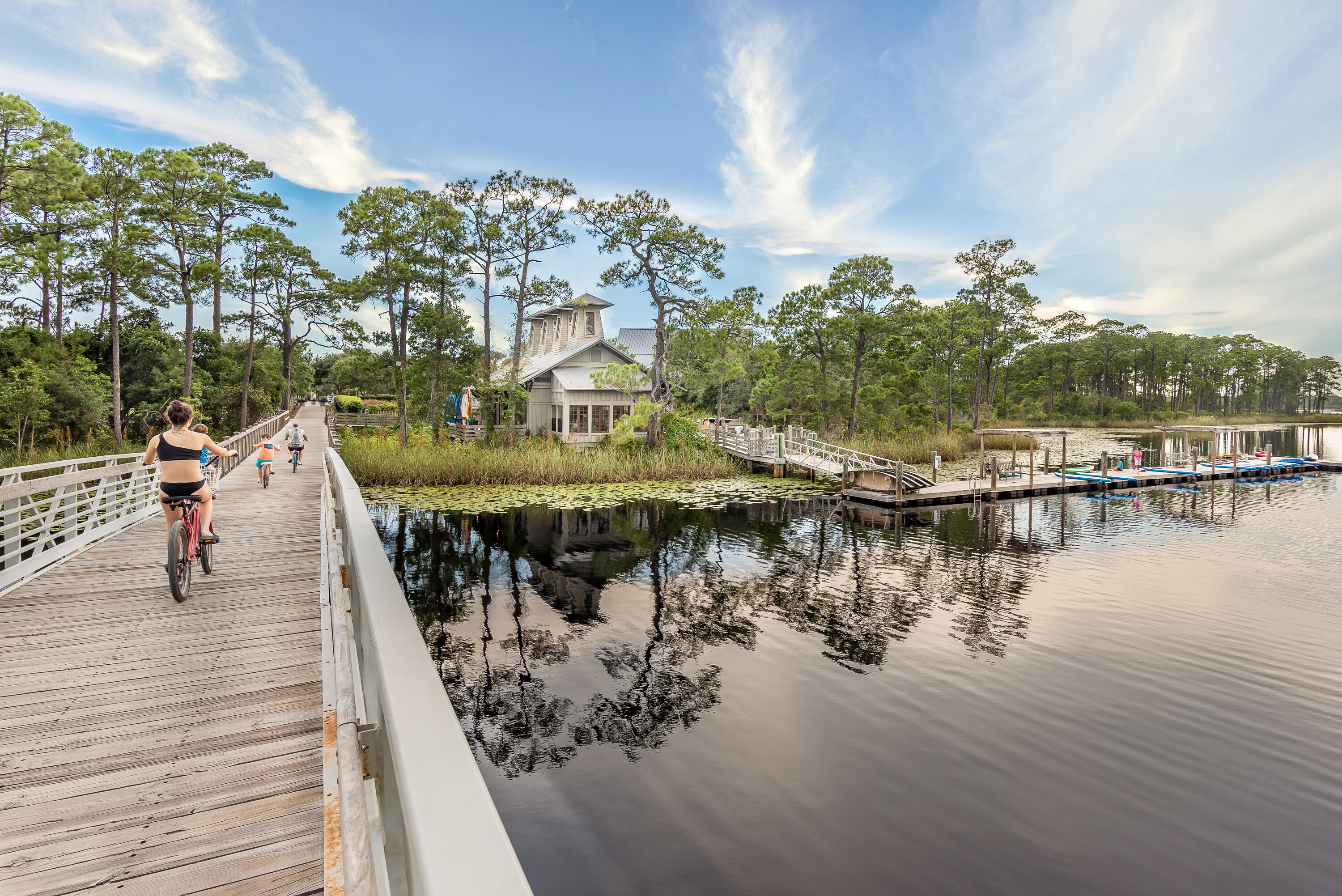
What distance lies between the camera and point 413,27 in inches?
741

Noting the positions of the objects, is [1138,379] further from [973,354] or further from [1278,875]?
[1278,875]

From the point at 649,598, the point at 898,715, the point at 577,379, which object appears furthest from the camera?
the point at 577,379

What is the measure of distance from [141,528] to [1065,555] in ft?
64.7

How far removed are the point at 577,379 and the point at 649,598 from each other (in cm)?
2414

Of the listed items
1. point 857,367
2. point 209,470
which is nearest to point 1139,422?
point 857,367

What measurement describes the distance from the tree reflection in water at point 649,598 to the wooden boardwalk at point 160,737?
10.4 ft

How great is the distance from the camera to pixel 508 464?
25250 mm

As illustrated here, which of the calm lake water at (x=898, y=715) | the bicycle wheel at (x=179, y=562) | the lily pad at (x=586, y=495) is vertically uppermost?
the bicycle wheel at (x=179, y=562)

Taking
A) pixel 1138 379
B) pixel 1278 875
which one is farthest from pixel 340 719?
pixel 1138 379

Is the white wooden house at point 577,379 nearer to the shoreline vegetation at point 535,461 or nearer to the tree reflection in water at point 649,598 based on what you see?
the shoreline vegetation at point 535,461

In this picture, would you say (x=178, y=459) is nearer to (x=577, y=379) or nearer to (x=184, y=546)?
(x=184, y=546)

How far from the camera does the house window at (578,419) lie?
114ft

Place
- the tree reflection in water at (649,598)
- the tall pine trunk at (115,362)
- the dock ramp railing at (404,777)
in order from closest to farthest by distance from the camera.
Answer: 1. the dock ramp railing at (404,777)
2. the tree reflection in water at (649,598)
3. the tall pine trunk at (115,362)

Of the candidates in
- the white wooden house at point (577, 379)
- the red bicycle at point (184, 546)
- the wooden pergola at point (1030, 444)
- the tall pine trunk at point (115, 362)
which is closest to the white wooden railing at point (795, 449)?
the wooden pergola at point (1030, 444)
